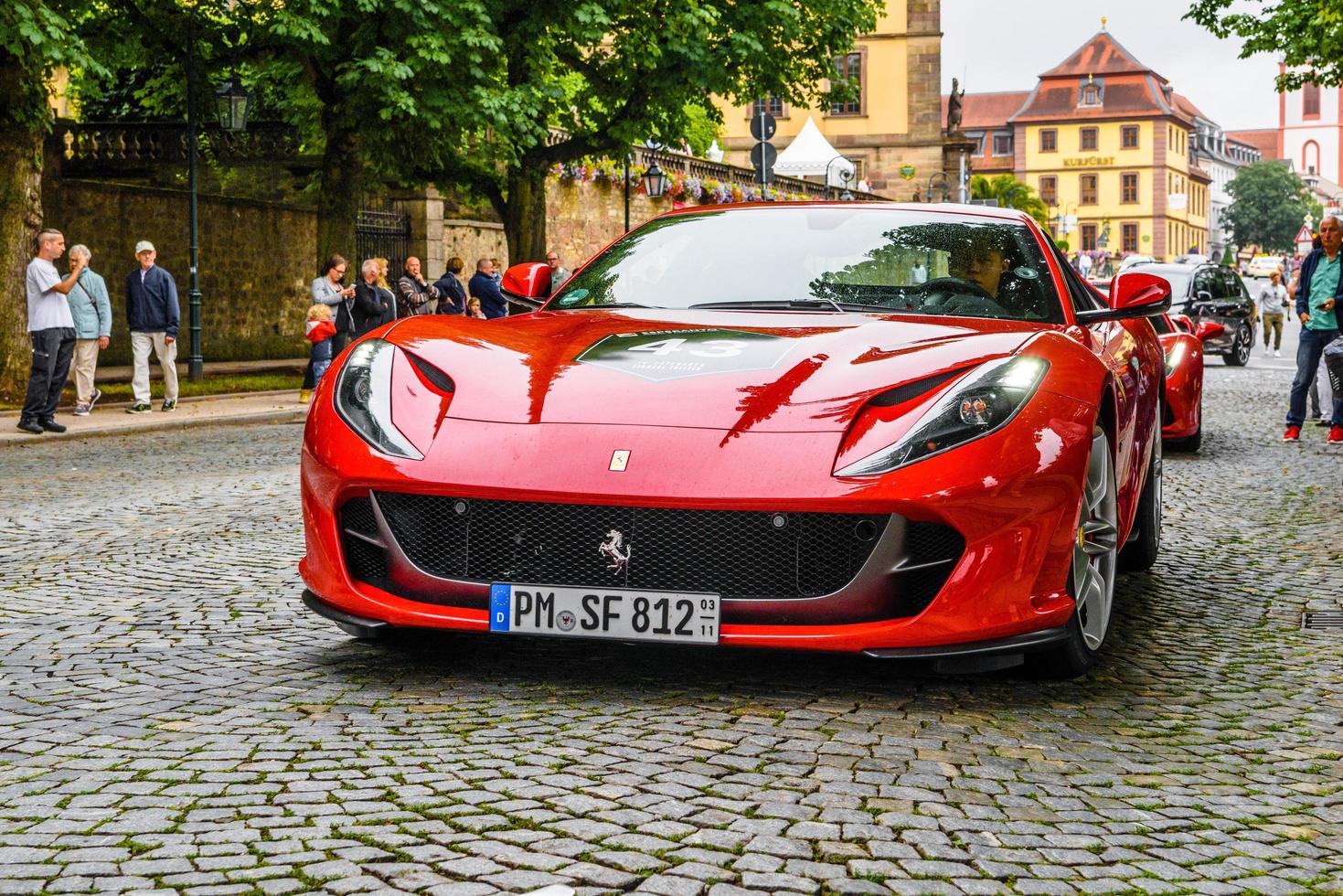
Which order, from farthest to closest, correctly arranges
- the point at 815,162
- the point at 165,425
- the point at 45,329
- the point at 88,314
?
the point at 815,162 → the point at 165,425 → the point at 88,314 → the point at 45,329

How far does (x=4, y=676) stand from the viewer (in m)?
4.84

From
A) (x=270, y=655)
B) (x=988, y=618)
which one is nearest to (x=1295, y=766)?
(x=988, y=618)

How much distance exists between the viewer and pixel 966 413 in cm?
436

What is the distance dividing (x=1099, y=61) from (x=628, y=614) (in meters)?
138

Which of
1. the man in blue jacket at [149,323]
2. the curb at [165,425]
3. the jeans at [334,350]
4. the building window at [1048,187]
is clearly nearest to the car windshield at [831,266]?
the curb at [165,425]

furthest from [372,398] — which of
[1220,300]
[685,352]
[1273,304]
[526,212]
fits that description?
[1273,304]

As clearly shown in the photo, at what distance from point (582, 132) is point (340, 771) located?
26.6 meters

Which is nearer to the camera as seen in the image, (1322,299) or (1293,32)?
(1322,299)

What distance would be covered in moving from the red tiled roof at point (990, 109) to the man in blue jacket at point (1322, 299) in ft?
423

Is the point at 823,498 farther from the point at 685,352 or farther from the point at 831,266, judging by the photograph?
the point at 831,266

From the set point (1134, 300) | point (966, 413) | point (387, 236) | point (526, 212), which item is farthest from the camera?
point (387, 236)

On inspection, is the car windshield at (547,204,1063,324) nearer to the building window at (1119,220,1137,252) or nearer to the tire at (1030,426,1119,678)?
the tire at (1030,426,1119,678)

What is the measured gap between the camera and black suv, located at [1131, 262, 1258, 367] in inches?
1072

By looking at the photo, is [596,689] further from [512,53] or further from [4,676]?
[512,53]
